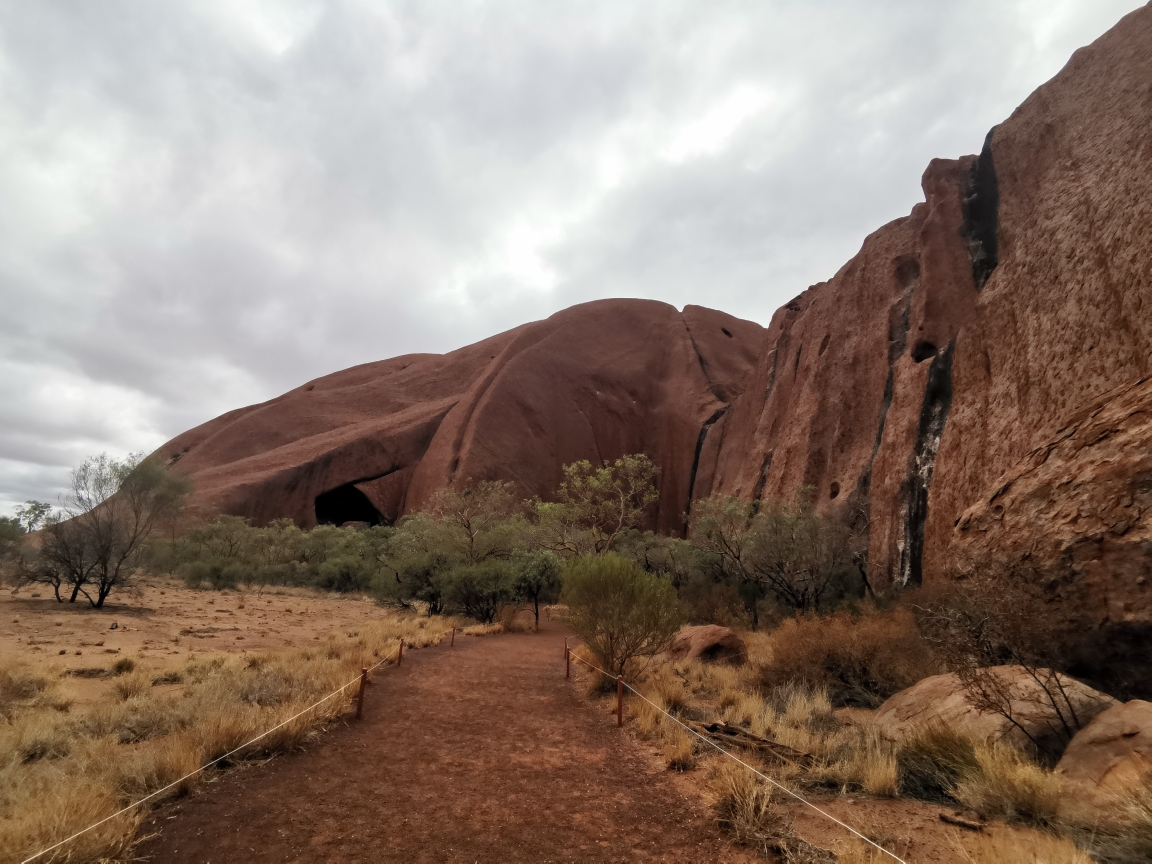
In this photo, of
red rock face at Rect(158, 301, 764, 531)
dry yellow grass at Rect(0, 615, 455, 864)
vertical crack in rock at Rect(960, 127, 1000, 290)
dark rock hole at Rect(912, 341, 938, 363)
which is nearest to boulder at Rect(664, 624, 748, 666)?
dry yellow grass at Rect(0, 615, 455, 864)

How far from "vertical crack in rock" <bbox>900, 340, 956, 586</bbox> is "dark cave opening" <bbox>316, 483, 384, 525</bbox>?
38.3 m

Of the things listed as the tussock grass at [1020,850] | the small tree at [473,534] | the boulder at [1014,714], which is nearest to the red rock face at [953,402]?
the boulder at [1014,714]

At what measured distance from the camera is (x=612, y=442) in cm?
4972

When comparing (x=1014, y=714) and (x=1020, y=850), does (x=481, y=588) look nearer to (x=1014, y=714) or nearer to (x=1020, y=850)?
(x=1014, y=714)

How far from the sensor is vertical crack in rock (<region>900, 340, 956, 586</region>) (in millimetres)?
16219

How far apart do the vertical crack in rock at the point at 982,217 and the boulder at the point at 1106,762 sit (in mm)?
17448

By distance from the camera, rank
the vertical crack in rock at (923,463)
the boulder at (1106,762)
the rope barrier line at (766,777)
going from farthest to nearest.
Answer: the vertical crack in rock at (923,463) < the boulder at (1106,762) < the rope barrier line at (766,777)

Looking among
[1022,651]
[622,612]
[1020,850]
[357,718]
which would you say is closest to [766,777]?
[1020,850]

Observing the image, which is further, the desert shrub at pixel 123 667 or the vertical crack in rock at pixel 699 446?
the vertical crack in rock at pixel 699 446

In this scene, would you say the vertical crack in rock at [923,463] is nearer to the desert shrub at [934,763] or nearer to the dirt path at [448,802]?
the desert shrub at [934,763]

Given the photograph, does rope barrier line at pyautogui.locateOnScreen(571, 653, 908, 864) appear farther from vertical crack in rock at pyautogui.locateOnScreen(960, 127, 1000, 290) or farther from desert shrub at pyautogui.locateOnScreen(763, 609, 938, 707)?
vertical crack in rock at pyautogui.locateOnScreen(960, 127, 1000, 290)

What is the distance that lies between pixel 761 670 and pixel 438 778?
22.7ft

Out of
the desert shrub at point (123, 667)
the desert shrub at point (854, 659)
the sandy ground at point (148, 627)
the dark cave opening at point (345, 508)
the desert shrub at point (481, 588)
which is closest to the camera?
the desert shrub at point (854, 659)

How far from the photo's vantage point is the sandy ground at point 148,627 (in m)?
10.1
